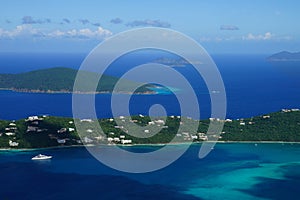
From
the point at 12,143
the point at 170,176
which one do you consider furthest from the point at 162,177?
the point at 12,143

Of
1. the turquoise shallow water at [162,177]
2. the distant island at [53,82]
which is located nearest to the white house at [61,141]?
the turquoise shallow water at [162,177]

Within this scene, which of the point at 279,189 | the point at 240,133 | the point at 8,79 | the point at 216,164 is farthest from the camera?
the point at 8,79

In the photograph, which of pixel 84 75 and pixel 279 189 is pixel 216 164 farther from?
pixel 84 75

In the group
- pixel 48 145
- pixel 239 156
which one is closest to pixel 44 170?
pixel 48 145

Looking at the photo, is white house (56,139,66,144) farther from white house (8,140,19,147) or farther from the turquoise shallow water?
white house (8,140,19,147)

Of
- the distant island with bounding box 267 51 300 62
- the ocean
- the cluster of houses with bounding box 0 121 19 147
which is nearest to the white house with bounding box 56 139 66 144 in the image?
the ocean
